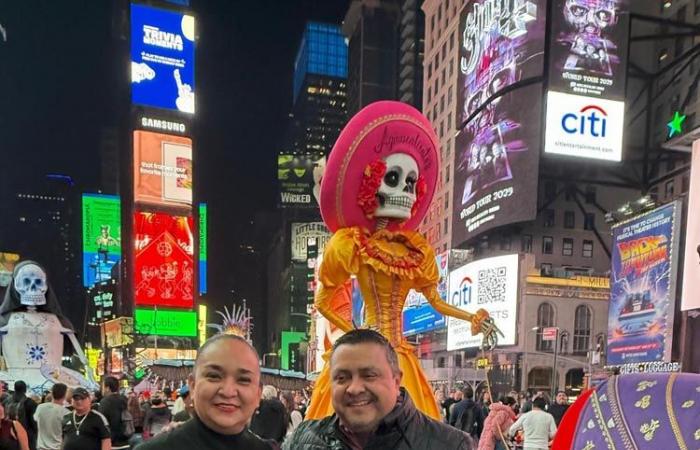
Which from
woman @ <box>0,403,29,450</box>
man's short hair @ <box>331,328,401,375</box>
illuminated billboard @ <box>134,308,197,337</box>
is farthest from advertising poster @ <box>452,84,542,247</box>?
man's short hair @ <box>331,328,401,375</box>

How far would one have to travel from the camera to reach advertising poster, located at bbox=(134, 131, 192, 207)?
45.5 m

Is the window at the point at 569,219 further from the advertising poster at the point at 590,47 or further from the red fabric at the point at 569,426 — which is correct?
the red fabric at the point at 569,426

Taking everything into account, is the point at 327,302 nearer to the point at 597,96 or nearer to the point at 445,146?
the point at 597,96

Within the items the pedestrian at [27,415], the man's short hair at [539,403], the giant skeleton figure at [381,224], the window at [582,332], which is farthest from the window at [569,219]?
the giant skeleton figure at [381,224]

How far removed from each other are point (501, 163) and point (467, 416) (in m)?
22.8

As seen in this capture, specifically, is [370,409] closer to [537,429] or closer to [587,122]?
[537,429]

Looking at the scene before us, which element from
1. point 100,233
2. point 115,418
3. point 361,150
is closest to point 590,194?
point 115,418

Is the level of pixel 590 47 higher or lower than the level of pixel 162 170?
higher

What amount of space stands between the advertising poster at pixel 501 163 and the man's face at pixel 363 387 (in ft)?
88.9

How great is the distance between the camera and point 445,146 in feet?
143

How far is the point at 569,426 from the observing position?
1848mm

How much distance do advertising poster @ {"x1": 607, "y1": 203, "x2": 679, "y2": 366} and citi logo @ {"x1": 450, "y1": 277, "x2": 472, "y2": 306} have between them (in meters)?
9.06

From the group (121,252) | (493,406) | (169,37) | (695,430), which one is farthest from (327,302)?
(121,252)

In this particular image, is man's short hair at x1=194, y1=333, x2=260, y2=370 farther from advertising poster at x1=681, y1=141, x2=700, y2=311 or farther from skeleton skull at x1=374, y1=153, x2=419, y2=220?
advertising poster at x1=681, y1=141, x2=700, y2=311
